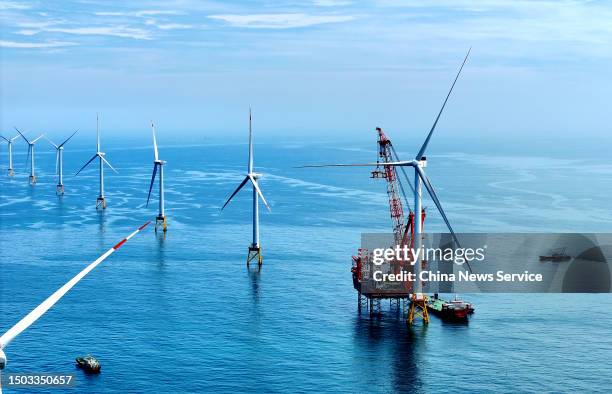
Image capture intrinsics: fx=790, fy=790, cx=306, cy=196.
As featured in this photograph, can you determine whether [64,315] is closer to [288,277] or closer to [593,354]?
[288,277]

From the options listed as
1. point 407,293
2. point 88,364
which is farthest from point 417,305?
point 88,364

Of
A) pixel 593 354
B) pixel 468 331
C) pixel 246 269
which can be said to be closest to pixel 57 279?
pixel 246 269

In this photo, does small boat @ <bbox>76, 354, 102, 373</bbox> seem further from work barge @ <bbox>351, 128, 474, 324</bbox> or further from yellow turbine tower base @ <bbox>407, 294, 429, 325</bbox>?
yellow turbine tower base @ <bbox>407, 294, 429, 325</bbox>

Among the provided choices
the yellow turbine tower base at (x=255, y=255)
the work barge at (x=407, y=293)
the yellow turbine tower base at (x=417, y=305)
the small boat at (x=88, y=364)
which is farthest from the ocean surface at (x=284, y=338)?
the yellow turbine tower base at (x=255, y=255)

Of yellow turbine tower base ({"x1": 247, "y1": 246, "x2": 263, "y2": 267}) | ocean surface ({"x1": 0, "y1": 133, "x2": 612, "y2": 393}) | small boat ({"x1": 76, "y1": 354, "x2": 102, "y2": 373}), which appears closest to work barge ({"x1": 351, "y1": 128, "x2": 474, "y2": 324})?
ocean surface ({"x1": 0, "y1": 133, "x2": 612, "y2": 393})

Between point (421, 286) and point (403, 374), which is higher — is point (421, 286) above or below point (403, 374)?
above

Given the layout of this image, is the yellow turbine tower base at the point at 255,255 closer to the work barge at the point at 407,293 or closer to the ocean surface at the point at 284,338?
the ocean surface at the point at 284,338
